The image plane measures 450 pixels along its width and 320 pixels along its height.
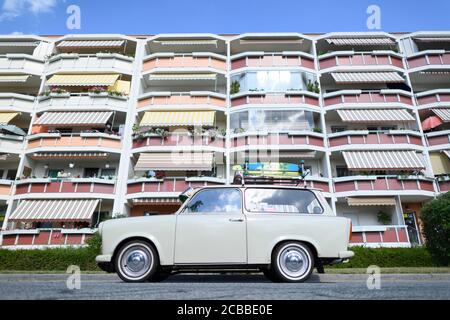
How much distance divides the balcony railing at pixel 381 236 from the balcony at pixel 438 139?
25.1 ft

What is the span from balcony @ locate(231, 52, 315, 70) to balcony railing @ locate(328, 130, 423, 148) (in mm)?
7402

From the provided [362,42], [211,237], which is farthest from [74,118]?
[362,42]

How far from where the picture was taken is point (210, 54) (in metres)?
24.9

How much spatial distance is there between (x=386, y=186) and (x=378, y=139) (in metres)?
3.78

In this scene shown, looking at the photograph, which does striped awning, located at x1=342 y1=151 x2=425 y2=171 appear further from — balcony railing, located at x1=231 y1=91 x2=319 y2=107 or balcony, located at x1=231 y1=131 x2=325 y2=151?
balcony railing, located at x1=231 y1=91 x2=319 y2=107

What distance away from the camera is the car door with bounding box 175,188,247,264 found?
5.11m

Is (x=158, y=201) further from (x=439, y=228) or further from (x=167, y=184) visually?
(x=439, y=228)


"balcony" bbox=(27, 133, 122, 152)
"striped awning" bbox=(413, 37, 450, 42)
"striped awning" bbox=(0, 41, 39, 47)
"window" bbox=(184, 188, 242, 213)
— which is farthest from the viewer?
"striped awning" bbox=(0, 41, 39, 47)

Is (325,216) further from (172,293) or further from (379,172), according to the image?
(379,172)

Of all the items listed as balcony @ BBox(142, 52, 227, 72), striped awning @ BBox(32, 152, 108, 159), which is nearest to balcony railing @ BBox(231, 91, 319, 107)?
balcony @ BBox(142, 52, 227, 72)

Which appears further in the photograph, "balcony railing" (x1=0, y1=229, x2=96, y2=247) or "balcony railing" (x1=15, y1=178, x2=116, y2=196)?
"balcony railing" (x1=15, y1=178, x2=116, y2=196)
